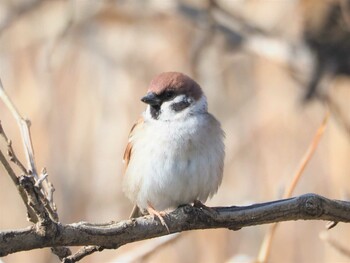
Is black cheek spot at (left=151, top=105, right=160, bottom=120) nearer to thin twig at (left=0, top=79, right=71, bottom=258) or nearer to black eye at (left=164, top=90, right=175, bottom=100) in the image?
black eye at (left=164, top=90, right=175, bottom=100)

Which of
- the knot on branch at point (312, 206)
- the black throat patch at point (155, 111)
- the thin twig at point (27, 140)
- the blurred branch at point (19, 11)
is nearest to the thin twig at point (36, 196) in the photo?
the thin twig at point (27, 140)

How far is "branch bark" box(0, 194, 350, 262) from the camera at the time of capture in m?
1.19

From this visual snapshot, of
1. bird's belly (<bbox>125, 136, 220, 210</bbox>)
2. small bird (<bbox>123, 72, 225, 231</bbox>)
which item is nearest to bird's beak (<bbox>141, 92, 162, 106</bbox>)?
small bird (<bbox>123, 72, 225, 231</bbox>)

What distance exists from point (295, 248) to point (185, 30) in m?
0.98

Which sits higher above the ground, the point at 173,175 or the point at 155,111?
the point at 155,111

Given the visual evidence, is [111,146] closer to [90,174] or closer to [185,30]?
[90,174]

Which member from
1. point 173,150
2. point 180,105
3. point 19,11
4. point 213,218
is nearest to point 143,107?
point 19,11

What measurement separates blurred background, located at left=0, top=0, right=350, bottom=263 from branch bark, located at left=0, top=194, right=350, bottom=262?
1.33 meters

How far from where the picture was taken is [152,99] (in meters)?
1.78

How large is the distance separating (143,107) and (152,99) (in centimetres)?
111

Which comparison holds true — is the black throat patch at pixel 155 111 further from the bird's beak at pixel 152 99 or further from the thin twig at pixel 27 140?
the thin twig at pixel 27 140

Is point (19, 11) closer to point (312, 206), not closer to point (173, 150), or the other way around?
point (173, 150)

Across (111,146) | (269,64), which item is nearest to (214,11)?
(269,64)

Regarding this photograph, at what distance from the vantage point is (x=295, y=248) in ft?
9.66
